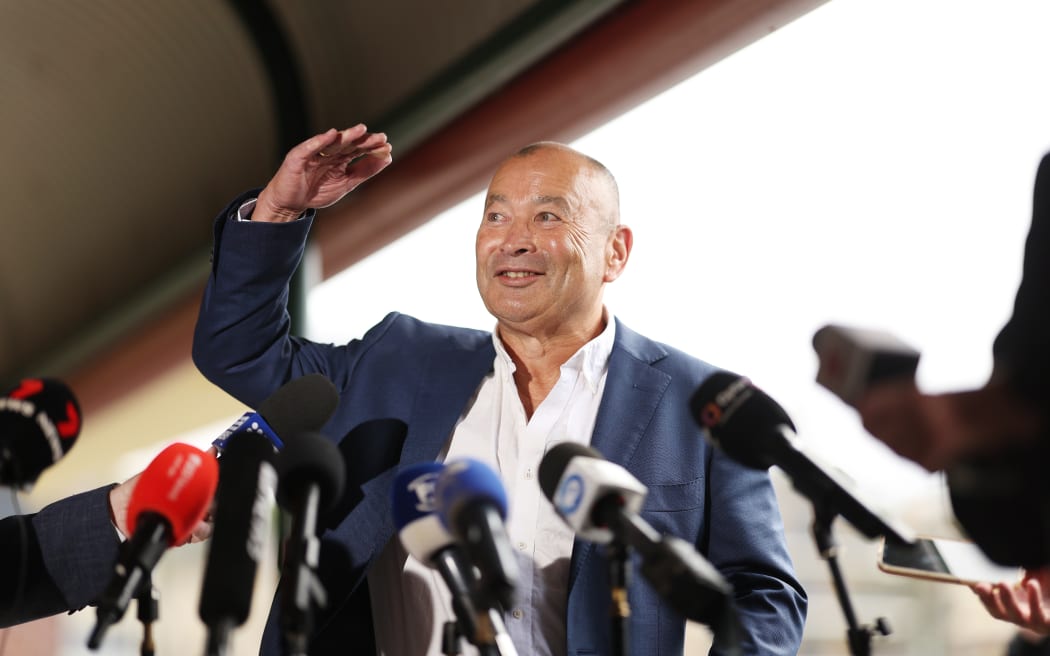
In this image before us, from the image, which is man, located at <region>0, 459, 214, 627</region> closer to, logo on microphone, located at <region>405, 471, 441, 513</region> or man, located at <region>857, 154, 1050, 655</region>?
logo on microphone, located at <region>405, 471, 441, 513</region>

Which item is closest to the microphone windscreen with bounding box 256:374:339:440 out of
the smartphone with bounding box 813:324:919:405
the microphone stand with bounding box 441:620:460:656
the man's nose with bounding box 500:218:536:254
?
the microphone stand with bounding box 441:620:460:656

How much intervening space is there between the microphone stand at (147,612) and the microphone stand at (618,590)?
0.50 m

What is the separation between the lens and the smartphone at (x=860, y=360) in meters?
1.00

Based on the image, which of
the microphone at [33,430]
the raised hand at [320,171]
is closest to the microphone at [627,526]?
the microphone at [33,430]

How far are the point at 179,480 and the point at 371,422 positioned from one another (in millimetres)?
834

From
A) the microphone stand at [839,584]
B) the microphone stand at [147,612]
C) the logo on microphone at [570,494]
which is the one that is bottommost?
the microphone stand at [839,584]

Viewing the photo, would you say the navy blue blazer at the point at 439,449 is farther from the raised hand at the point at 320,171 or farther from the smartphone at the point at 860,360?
the smartphone at the point at 860,360

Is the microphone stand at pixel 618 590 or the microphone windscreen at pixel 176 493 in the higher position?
the microphone windscreen at pixel 176 493

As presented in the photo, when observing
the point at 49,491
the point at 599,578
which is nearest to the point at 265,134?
the point at 49,491

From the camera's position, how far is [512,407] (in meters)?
1.98

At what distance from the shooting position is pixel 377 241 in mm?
3730

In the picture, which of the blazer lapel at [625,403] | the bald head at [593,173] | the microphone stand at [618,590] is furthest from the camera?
the bald head at [593,173]

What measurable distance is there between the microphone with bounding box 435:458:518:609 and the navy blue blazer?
71cm

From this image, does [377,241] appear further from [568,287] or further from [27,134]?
[27,134]
